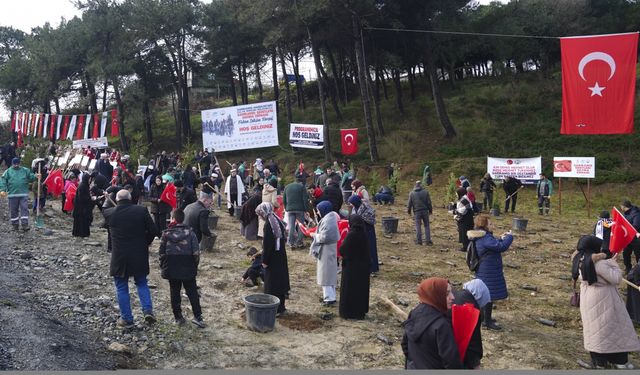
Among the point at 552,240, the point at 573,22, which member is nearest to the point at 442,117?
the point at 573,22

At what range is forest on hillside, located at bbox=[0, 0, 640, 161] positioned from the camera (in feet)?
96.2

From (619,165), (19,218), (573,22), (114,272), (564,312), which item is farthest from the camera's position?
(573,22)

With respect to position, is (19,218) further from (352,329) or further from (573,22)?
(573,22)

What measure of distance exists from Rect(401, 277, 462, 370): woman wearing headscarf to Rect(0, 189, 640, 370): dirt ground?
2550 millimetres

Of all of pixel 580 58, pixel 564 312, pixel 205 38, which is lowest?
pixel 564 312

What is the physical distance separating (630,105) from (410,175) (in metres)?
18.3

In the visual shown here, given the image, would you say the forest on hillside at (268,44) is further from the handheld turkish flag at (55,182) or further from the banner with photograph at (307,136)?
the handheld turkish flag at (55,182)

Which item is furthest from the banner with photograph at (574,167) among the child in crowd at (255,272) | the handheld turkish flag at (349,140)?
the child in crowd at (255,272)

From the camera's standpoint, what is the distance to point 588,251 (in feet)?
19.0

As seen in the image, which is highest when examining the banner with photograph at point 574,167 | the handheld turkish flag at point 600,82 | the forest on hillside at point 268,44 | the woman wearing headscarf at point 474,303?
the forest on hillside at point 268,44

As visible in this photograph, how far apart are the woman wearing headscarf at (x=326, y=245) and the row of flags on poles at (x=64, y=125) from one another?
28.0 meters

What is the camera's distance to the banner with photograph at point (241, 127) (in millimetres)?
32062

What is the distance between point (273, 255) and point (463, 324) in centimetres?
416

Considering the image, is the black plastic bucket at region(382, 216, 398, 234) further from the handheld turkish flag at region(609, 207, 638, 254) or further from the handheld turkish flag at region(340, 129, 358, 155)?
the handheld turkish flag at region(340, 129, 358, 155)
